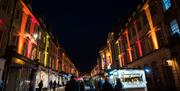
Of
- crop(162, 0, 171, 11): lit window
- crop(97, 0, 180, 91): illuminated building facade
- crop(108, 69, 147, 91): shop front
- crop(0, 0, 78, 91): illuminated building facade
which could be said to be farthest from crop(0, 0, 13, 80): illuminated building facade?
crop(162, 0, 171, 11): lit window

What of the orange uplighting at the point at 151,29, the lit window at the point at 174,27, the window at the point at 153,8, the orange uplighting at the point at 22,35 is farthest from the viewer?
the orange uplighting at the point at 151,29

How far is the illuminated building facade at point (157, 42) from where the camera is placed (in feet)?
66.3

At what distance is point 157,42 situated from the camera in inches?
973

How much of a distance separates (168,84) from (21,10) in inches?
892

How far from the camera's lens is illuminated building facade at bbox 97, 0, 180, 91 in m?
20.2

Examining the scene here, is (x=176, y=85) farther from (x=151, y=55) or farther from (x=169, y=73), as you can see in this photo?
(x=151, y=55)

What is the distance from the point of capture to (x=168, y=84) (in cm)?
2195

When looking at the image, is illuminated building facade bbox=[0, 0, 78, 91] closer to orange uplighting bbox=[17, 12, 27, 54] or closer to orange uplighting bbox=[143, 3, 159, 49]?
orange uplighting bbox=[17, 12, 27, 54]

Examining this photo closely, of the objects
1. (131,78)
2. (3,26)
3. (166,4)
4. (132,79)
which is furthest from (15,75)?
(166,4)

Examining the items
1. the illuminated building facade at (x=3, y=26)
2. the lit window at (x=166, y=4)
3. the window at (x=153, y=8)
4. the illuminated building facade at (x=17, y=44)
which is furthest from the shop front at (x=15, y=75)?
the window at (x=153, y=8)

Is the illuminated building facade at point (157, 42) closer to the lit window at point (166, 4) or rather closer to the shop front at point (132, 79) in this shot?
the lit window at point (166, 4)

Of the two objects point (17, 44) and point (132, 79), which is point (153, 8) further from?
point (17, 44)

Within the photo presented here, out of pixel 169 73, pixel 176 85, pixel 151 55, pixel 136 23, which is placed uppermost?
pixel 136 23

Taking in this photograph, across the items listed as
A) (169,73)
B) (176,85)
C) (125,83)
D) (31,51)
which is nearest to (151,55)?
(169,73)
